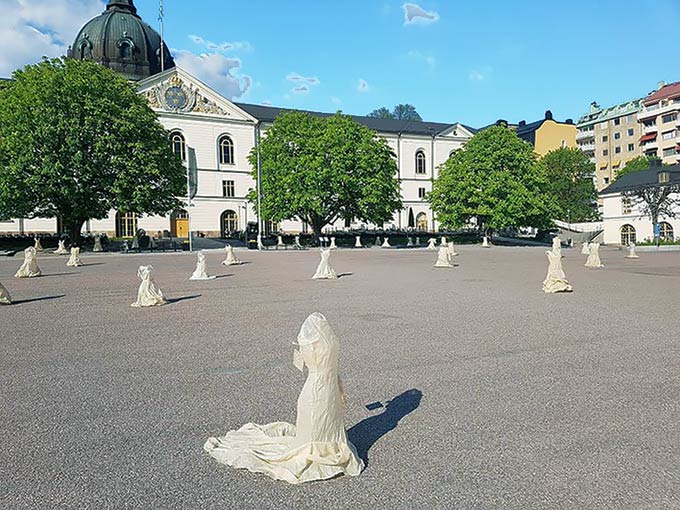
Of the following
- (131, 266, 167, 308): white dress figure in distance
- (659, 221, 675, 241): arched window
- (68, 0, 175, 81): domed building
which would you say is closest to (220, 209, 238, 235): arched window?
(68, 0, 175, 81): domed building

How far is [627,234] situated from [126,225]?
165 feet

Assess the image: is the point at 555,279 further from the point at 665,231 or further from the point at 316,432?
the point at 665,231

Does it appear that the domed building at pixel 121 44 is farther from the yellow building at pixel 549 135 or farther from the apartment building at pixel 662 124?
the apartment building at pixel 662 124

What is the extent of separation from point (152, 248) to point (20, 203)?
11172 mm

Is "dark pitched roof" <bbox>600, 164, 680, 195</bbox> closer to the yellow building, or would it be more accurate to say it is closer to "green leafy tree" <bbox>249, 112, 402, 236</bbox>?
"green leafy tree" <bbox>249, 112, 402, 236</bbox>

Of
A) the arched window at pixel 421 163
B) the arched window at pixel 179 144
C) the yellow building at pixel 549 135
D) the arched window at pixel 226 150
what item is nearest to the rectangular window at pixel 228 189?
the arched window at pixel 226 150

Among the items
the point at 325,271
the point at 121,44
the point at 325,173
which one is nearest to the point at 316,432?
the point at 325,271

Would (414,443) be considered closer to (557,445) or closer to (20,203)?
(557,445)

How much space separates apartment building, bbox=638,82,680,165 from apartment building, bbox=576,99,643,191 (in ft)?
11.5

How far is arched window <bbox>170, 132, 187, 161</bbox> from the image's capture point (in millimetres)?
62719

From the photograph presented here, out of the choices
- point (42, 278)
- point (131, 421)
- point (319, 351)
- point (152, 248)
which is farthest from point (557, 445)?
point (152, 248)

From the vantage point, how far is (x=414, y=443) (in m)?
4.53

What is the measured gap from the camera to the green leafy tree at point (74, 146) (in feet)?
118

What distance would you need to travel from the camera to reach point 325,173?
49.2 m
